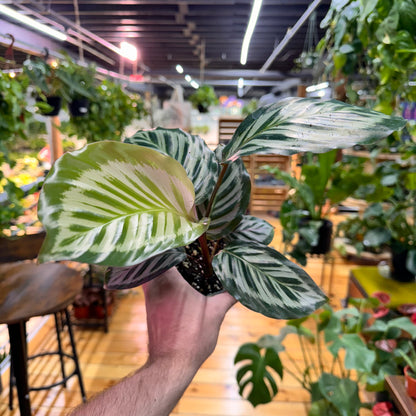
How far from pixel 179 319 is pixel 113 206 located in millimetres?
256

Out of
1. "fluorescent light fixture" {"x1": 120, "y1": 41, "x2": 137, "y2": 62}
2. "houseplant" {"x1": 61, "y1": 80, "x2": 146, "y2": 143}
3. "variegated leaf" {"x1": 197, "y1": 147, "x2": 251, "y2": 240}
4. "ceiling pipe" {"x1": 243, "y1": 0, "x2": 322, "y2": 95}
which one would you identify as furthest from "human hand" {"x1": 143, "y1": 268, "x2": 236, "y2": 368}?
"fluorescent light fixture" {"x1": 120, "y1": 41, "x2": 137, "y2": 62}

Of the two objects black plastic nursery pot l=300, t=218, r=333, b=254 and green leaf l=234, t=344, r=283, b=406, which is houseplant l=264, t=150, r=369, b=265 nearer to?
black plastic nursery pot l=300, t=218, r=333, b=254

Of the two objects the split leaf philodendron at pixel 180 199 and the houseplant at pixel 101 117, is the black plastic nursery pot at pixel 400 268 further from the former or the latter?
the houseplant at pixel 101 117

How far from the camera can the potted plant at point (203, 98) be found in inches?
187

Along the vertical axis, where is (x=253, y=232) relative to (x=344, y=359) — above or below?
above

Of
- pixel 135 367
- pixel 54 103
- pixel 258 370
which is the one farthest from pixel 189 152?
pixel 135 367

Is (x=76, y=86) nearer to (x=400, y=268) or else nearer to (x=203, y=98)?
(x=400, y=268)

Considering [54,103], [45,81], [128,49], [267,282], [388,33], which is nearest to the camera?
[267,282]

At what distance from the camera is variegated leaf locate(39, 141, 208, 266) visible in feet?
1.18

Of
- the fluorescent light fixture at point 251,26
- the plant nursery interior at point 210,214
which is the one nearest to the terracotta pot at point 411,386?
the plant nursery interior at point 210,214

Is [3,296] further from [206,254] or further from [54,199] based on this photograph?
[54,199]

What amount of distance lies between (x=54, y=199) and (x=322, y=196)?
216cm

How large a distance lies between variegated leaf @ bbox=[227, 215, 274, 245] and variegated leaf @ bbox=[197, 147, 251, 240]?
0.04 meters

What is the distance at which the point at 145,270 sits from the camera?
56 cm
